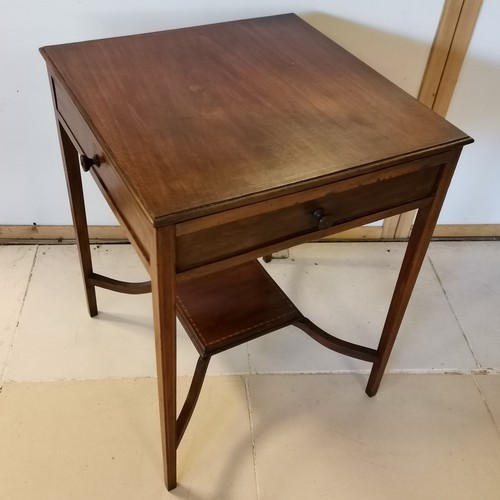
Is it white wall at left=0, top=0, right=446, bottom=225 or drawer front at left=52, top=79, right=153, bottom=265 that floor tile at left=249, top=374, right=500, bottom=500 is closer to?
drawer front at left=52, top=79, right=153, bottom=265

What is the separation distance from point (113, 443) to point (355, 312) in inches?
27.1

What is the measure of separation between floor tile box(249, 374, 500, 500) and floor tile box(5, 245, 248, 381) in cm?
17

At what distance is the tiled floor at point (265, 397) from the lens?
1185 mm

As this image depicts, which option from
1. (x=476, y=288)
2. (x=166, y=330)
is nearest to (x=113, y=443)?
(x=166, y=330)

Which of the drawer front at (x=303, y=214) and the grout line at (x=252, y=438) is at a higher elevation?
the drawer front at (x=303, y=214)

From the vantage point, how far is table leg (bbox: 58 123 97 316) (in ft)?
3.83

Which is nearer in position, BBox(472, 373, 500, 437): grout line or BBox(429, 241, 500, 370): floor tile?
BBox(472, 373, 500, 437): grout line

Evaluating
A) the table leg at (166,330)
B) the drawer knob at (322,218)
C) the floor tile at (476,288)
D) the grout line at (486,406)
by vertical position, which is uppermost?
the drawer knob at (322,218)

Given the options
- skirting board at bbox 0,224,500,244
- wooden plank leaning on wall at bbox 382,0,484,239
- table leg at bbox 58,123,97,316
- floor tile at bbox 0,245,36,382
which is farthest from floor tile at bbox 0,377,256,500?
wooden plank leaning on wall at bbox 382,0,484,239

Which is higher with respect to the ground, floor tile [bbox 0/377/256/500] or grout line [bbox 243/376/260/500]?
grout line [bbox 243/376/260/500]

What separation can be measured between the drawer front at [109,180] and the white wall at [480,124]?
96cm

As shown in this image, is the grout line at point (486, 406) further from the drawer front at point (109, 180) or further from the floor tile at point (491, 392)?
the drawer front at point (109, 180)

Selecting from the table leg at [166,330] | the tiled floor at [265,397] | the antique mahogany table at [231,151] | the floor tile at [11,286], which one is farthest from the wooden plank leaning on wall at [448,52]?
the floor tile at [11,286]

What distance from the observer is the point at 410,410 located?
4.37 ft
